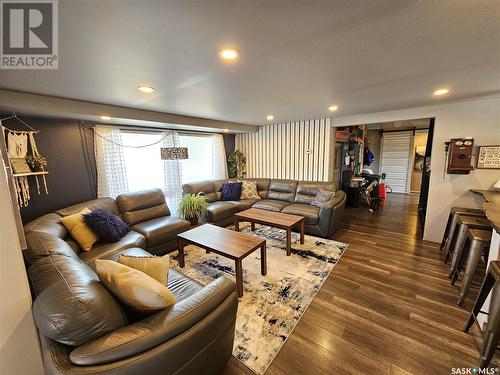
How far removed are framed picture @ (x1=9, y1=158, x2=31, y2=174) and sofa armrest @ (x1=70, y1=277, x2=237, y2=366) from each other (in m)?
2.69

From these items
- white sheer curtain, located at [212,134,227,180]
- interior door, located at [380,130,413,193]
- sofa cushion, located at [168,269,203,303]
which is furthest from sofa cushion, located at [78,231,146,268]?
interior door, located at [380,130,413,193]

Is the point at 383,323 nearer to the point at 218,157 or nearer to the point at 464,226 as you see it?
the point at 464,226

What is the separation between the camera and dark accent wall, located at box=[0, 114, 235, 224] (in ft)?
8.96

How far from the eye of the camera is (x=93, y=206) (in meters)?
2.85

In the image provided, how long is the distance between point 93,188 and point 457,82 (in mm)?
5165

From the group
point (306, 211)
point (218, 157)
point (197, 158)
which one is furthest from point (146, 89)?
point (218, 157)

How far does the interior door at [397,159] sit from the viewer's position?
23.0 feet

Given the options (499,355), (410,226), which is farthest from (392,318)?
(410,226)

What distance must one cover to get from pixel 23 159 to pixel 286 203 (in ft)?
13.9

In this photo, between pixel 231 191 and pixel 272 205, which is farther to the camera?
pixel 231 191

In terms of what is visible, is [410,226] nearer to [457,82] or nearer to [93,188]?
[457,82]

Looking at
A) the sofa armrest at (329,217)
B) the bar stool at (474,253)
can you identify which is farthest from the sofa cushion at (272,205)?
the bar stool at (474,253)

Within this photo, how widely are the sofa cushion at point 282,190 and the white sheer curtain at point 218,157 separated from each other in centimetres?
147

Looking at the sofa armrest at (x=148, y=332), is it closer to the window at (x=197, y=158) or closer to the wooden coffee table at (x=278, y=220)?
the wooden coffee table at (x=278, y=220)
